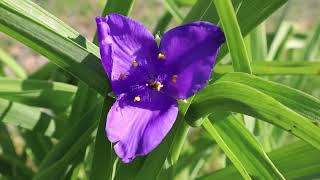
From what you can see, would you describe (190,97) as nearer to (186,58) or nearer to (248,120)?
(186,58)

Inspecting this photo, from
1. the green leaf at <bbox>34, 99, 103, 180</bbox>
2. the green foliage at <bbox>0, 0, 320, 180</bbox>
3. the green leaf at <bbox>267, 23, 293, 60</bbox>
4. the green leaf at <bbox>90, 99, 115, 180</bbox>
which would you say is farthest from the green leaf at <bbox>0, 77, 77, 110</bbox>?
the green leaf at <bbox>267, 23, 293, 60</bbox>

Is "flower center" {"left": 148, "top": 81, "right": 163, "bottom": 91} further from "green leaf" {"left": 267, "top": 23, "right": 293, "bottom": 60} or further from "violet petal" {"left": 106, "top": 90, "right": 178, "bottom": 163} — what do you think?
"green leaf" {"left": 267, "top": 23, "right": 293, "bottom": 60}

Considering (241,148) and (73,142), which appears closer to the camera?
(241,148)

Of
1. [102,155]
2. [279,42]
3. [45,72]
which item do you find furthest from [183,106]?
[279,42]

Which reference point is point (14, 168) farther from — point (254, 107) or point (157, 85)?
point (254, 107)

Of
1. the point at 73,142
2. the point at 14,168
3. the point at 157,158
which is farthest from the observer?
the point at 14,168

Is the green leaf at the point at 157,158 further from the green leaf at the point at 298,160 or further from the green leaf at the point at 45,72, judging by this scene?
the green leaf at the point at 45,72
